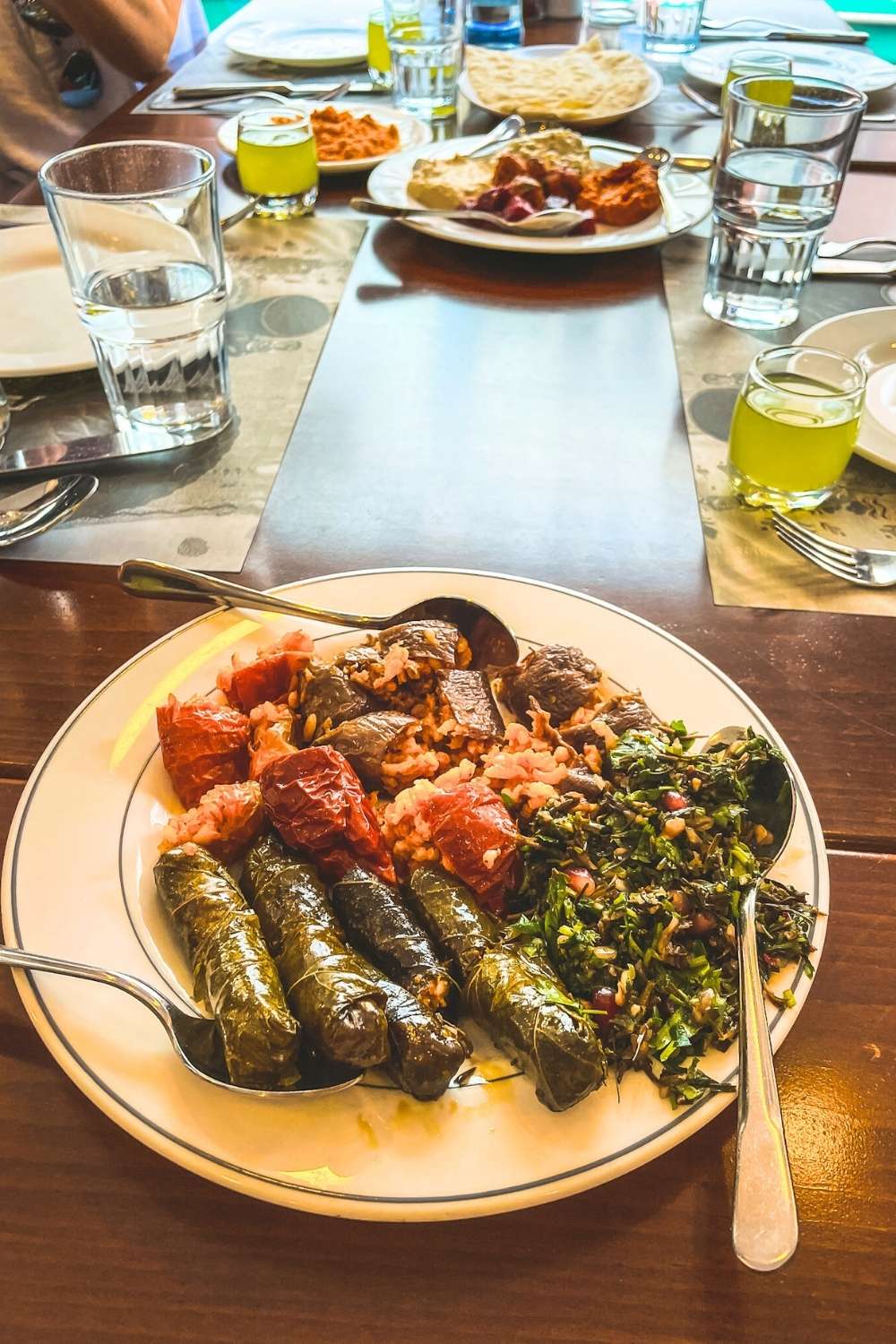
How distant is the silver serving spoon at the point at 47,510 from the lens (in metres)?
1.93

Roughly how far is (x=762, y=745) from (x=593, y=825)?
0.86 feet

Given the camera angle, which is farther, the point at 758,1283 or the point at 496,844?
the point at 496,844

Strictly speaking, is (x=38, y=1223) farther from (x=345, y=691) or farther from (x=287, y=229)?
(x=287, y=229)

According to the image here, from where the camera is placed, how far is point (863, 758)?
152 centimetres

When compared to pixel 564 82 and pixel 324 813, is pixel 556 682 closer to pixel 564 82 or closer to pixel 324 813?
pixel 324 813

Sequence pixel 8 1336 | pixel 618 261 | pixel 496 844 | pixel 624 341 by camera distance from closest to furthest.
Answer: pixel 8 1336 < pixel 496 844 < pixel 624 341 < pixel 618 261

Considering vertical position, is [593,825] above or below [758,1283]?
above

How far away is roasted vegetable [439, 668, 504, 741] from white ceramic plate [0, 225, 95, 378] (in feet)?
4.23

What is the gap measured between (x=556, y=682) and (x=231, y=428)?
115 cm

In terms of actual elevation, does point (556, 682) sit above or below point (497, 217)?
below

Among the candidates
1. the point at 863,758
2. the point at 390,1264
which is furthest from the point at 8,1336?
the point at 863,758

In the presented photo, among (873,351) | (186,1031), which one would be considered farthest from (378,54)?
(186,1031)

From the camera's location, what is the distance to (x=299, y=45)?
171 inches

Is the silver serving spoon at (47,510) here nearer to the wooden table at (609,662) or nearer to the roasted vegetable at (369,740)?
the wooden table at (609,662)
